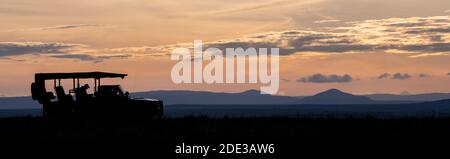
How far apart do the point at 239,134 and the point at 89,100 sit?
13132 mm

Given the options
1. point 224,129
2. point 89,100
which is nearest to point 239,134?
point 224,129

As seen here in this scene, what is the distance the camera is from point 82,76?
42406 millimetres

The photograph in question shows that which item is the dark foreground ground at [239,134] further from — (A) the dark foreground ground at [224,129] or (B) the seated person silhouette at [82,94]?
(B) the seated person silhouette at [82,94]

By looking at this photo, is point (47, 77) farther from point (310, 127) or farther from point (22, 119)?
point (310, 127)

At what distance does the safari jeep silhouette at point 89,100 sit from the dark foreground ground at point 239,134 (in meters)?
1.31

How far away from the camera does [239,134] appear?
31.3 meters

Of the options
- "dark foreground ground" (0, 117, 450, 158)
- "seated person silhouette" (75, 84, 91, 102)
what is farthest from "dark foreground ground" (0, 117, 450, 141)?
"seated person silhouette" (75, 84, 91, 102)

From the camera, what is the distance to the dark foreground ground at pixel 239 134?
2645cm

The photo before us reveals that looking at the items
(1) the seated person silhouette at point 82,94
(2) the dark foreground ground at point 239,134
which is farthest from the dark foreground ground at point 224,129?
(1) the seated person silhouette at point 82,94

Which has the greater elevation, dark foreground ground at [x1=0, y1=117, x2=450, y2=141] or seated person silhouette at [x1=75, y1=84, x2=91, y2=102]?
seated person silhouette at [x1=75, y1=84, x2=91, y2=102]

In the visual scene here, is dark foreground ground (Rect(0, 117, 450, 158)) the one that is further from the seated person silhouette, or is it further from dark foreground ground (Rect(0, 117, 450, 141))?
the seated person silhouette

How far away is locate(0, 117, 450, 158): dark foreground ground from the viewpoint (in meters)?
26.5

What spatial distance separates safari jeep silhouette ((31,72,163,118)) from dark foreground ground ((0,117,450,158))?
1305mm
